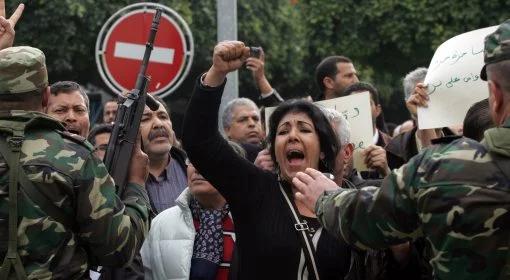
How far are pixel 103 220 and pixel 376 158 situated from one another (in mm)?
2749

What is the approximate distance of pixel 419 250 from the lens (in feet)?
14.6

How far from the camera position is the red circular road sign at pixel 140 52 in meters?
7.79

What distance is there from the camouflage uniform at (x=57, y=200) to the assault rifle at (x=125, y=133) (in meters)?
0.33

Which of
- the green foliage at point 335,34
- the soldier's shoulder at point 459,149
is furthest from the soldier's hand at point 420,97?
the green foliage at point 335,34

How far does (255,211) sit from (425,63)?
60.5 feet

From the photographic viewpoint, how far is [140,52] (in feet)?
25.8

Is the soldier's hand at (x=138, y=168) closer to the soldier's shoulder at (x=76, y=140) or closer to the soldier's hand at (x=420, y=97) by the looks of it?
the soldier's shoulder at (x=76, y=140)

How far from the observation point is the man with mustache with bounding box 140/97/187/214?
676 centimetres

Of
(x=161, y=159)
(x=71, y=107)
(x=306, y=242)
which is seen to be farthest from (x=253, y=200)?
(x=161, y=159)

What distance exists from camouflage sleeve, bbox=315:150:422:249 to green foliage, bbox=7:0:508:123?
1463 centimetres

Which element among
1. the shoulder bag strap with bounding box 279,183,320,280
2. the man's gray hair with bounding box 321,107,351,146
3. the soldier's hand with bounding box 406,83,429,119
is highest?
the soldier's hand with bounding box 406,83,429,119

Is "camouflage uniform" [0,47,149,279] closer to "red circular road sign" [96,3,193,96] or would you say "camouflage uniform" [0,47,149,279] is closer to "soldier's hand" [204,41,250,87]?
"soldier's hand" [204,41,250,87]

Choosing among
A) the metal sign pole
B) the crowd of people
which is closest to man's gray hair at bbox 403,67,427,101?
the crowd of people

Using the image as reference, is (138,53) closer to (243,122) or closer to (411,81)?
(243,122)
